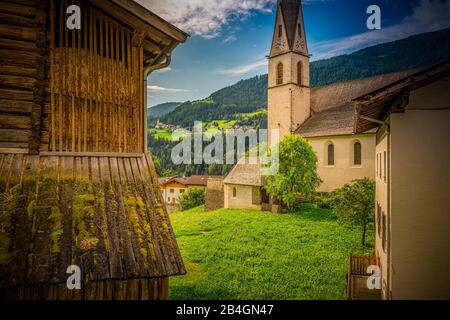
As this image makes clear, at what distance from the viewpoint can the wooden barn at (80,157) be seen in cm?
526

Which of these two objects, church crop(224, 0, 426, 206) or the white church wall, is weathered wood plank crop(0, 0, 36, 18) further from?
the white church wall

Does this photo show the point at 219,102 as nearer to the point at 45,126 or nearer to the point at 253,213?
the point at 253,213

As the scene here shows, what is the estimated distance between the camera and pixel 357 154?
30.1m

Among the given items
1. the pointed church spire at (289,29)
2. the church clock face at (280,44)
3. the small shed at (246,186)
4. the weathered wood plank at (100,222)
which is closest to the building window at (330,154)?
the small shed at (246,186)

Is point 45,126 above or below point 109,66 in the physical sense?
below

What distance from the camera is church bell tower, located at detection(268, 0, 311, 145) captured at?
36.0 metres

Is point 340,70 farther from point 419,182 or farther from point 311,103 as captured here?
point 419,182

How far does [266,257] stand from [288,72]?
1007 inches

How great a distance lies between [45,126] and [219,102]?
316 feet

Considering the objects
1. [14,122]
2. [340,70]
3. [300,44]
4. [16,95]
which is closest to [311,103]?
[300,44]

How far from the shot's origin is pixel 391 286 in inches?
295

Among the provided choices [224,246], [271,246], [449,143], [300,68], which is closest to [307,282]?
[271,246]

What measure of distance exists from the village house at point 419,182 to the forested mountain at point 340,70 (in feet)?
3.47

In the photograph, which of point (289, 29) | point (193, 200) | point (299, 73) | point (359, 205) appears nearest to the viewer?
point (359, 205)
